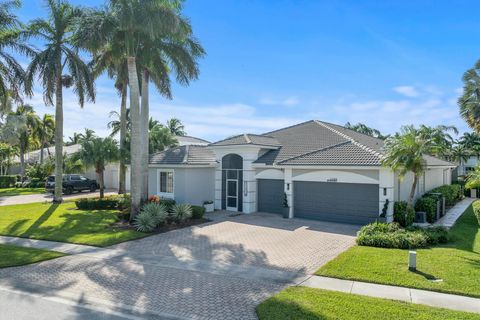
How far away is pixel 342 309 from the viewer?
7379 mm

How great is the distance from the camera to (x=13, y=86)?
2161 centimetres

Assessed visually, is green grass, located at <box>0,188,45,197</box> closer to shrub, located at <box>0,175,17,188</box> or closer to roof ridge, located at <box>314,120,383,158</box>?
shrub, located at <box>0,175,17,188</box>

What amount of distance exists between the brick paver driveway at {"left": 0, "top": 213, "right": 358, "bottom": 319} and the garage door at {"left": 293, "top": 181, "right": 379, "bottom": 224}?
6.89ft

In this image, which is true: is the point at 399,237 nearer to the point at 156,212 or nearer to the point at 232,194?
the point at 156,212

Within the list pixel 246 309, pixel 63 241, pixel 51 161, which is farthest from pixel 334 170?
pixel 51 161

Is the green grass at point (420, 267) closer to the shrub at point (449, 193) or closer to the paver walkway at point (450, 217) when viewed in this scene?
the paver walkway at point (450, 217)

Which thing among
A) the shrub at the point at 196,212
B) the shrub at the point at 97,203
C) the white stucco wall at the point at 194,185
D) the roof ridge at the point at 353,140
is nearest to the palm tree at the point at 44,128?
the shrub at the point at 97,203

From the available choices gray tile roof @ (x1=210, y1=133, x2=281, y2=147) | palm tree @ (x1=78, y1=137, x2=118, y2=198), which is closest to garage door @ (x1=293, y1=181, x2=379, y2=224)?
gray tile roof @ (x1=210, y1=133, x2=281, y2=147)

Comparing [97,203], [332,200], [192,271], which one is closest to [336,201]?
[332,200]

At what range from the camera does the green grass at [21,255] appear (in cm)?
1116

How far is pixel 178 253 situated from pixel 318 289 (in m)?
5.76

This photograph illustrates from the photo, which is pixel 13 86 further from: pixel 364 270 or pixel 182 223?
pixel 364 270

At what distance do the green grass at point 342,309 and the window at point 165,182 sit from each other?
56.3 ft

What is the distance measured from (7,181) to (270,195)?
127 feet
